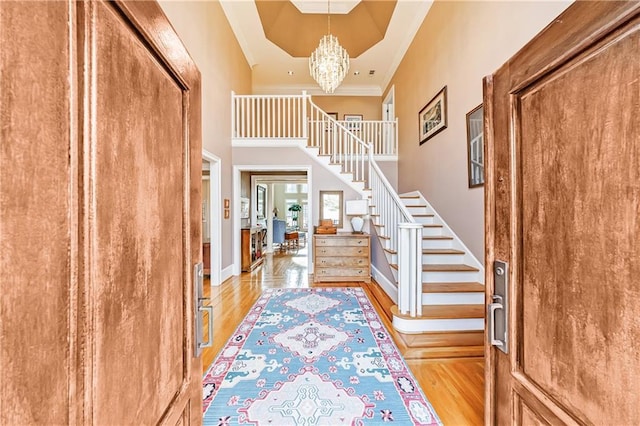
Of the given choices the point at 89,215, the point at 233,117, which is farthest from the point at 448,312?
the point at 233,117

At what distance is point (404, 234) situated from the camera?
2654mm

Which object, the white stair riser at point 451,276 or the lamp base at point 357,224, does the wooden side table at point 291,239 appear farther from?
the white stair riser at point 451,276

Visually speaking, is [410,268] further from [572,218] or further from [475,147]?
[572,218]

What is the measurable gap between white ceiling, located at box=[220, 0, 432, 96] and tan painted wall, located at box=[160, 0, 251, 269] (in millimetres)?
358

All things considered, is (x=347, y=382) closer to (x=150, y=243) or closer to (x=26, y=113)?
(x=150, y=243)

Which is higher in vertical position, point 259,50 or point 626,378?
point 259,50

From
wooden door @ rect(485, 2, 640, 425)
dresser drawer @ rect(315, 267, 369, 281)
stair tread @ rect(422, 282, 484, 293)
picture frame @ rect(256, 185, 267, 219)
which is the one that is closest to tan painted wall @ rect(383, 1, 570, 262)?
stair tread @ rect(422, 282, 484, 293)

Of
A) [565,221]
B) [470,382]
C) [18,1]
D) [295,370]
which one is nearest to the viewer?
[18,1]

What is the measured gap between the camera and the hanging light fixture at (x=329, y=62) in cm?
431

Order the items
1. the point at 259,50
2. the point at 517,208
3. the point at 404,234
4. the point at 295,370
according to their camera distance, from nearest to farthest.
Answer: the point at 517,208, the point at 295,370, the point at 404,234, the point at 259,50

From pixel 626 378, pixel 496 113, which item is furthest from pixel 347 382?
pixel 496 113

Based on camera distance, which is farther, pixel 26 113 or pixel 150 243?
pixel 150 243

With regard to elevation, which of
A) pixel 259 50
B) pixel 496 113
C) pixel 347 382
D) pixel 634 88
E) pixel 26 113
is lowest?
pixel 347 382

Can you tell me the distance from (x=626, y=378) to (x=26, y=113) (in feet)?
4.14
